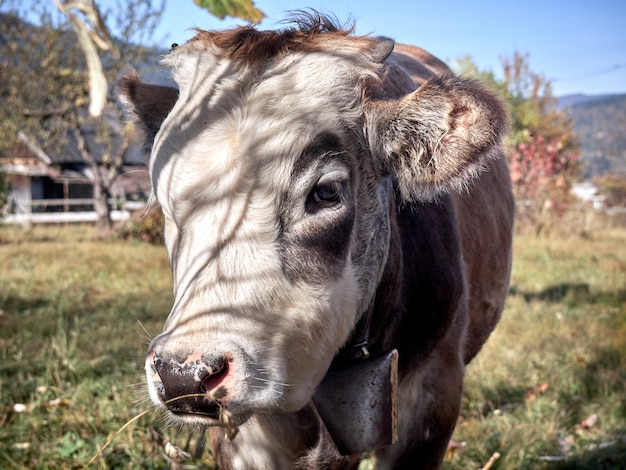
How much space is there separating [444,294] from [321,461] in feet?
2.60

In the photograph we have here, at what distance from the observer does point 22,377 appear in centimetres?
414

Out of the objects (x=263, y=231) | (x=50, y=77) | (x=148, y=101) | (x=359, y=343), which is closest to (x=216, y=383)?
(x=263, y=231)

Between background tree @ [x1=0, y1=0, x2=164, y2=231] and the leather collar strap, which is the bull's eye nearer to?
the leather collar strap

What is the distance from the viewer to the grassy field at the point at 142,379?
338 centimetres

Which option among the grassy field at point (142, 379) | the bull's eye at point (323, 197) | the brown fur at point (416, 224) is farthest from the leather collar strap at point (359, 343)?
the grassy field at point (142, 379)

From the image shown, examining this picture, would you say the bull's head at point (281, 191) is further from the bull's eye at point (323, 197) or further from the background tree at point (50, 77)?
the background tree at point (50, 77)

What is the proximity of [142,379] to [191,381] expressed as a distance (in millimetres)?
1405

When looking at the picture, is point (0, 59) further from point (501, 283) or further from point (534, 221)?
point (501, 283)

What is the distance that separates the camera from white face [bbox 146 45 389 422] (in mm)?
1671

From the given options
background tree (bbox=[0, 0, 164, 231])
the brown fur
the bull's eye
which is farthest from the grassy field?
background tree (bbox=[0, 0, 164, 231])

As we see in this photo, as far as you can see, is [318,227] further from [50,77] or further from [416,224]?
[50,77]

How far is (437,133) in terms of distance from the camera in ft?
6.73

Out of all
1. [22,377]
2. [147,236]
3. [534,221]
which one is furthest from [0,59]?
[22,377]

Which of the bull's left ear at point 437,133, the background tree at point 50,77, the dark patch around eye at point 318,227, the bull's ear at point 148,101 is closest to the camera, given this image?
the dark patch around eye at point 318,227
